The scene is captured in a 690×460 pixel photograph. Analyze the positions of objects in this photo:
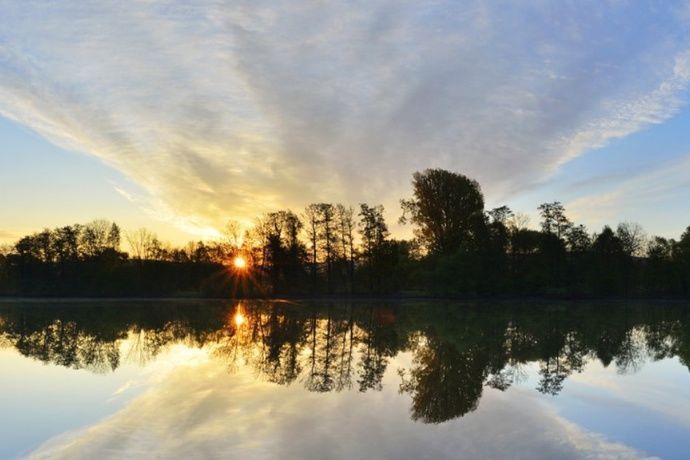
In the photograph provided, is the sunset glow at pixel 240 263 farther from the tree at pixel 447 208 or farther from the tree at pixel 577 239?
the tree at pixel 577 239

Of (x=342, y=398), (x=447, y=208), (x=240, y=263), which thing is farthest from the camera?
(x=240, y=263)

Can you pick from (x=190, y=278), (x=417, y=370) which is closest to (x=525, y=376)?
(x=417, y=370)

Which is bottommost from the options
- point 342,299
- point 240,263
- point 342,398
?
point 342,398

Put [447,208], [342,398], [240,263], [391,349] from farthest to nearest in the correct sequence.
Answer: [240,263] → [447,208] → [391,349] → [342,398]

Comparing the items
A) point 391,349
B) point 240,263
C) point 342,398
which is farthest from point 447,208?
point 342,398

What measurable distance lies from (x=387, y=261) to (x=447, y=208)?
11091mm

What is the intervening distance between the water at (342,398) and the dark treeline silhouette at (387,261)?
142ft

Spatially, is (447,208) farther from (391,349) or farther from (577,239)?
(391,349)

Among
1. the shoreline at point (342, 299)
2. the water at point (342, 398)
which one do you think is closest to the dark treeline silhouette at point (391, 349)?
the water at point (342, 398)

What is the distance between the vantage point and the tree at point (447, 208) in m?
65.4

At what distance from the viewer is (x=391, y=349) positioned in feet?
65.9

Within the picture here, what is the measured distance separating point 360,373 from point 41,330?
67.3 feet

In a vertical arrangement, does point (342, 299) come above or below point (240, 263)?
below

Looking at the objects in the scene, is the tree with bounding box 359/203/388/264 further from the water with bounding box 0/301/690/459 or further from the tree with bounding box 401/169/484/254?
the water with bounding box 0/301/690/459
